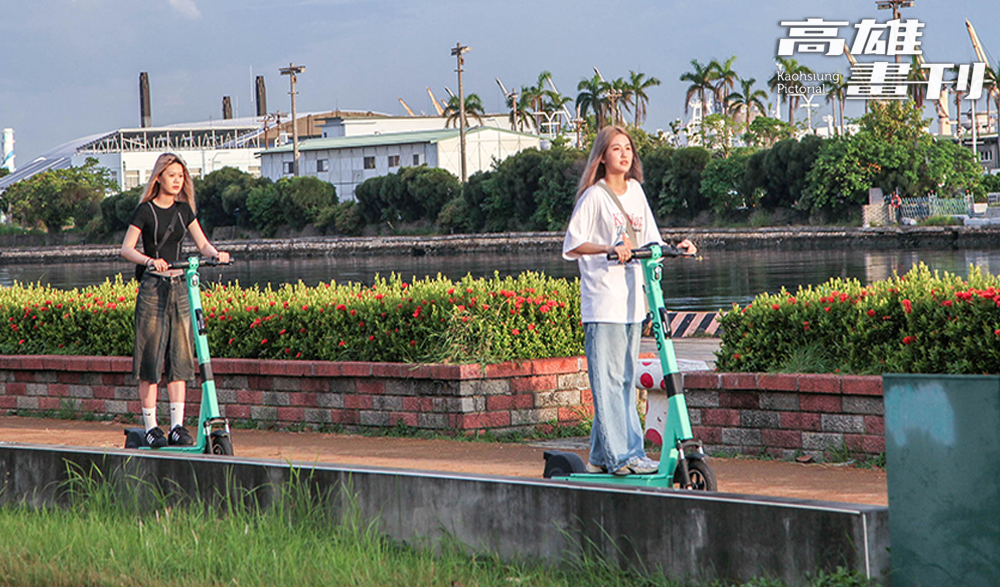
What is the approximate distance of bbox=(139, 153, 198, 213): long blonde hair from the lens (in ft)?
24.3

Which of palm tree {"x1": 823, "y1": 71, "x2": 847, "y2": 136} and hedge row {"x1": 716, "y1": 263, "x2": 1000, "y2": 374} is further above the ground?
palm tree {"x1": 823, "y1": 71, "x2": 847, "y2": 136}

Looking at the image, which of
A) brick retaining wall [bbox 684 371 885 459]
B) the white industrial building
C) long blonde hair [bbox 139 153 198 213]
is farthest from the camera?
the white industrial building

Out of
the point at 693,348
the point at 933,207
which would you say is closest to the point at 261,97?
the point at 933,207

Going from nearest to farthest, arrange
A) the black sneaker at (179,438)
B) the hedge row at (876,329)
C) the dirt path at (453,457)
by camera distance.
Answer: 1. the dirt path at (453,457)
2. the hedge row at (876,329)
3. the black sneaker at (179,438)

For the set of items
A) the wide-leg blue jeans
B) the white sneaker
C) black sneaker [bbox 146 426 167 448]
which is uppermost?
the wide-leg blue jeans

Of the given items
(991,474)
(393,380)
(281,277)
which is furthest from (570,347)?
(281,277)

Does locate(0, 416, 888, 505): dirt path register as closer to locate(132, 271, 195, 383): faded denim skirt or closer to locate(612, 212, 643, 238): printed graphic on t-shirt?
locate(132, 271, 195, 383): faded denim skirt

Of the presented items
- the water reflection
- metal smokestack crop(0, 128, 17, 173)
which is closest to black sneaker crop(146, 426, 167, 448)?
the water reflection

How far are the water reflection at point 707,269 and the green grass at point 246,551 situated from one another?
1690cm

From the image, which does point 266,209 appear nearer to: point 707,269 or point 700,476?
point 707,269

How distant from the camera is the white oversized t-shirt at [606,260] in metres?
5.76

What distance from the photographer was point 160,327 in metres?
7.48

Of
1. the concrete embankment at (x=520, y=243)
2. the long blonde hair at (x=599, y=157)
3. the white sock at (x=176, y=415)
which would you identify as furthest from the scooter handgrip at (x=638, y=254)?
the concrete embankment at (x=520, y=243)

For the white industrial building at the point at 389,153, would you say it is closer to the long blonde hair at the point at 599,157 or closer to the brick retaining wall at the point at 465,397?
the brick retaining wall at the point at 465,397
